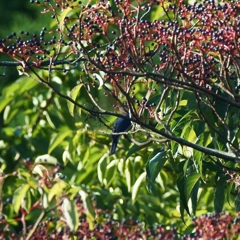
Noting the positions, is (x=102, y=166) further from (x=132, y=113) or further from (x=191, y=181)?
(x=132, y=113)

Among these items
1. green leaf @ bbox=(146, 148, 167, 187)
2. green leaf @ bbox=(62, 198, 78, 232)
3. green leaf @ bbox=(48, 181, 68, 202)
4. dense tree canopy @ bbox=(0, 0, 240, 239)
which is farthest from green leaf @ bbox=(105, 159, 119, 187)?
green leaf @ bbox=(146, 148, 167, 187)

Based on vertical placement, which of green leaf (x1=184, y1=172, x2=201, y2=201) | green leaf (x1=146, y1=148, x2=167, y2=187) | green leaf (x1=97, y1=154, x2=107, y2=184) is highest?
green leaf (x1=146, y1=148, x2=167, y2=187)

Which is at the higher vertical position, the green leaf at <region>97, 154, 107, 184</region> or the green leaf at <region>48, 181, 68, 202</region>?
the green leaf at <region>48, 181, 68, 202</region>

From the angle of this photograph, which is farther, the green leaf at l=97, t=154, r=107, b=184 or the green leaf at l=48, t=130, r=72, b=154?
the green leaf at l=48, t=130, r=72, b=154

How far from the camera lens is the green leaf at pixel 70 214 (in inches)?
112

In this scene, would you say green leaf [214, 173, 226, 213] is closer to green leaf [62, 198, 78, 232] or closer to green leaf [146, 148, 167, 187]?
green leaf [146, 148, 167, 187]

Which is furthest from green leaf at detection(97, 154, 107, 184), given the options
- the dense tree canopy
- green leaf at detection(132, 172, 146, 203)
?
green leaf at detection(132, 172, 146, 203)

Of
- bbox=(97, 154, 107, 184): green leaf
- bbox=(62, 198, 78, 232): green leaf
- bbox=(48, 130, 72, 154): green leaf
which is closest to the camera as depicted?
bbox=(62, 198, 78, 232): green leaf

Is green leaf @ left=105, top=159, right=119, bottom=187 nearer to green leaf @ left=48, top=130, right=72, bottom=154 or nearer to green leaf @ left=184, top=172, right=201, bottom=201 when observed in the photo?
green leaf @ left=48, top=130, right=72, bottom=154

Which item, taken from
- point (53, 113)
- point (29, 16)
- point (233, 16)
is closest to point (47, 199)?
point (233, 16)

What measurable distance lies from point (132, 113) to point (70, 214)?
0.95m

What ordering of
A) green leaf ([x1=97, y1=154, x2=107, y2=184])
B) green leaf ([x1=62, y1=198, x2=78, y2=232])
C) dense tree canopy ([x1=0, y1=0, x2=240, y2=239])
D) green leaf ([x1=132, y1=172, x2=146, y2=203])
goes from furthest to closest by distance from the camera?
green leaf ([x1=97, y1=154, x2=107, y2=184]) < green leaf ([x1=132, y1=172, x2=146, y2=203]) < green leaf ([x1=62, y1=198, x2=78, y2=232]) < dense tree canopy ([x1=0, y1=0, x2=240, y2=239])

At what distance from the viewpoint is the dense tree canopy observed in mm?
2064

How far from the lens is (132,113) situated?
2039 millimetres
